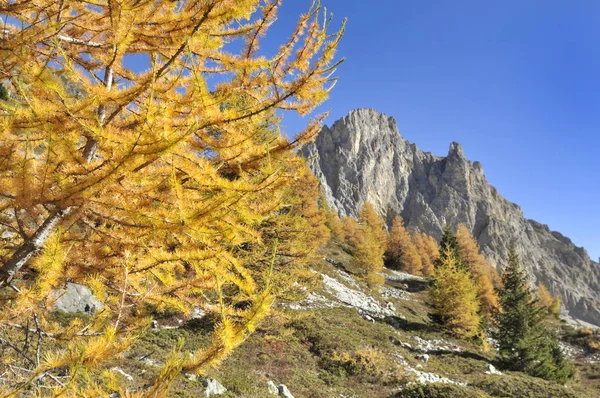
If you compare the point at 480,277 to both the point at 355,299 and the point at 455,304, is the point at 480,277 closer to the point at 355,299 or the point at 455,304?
the point at 455,304

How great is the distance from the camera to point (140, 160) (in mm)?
2105

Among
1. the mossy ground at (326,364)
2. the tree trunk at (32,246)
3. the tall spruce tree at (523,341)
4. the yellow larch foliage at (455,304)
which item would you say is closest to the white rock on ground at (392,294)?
the yellow larch foliage at (455,304)

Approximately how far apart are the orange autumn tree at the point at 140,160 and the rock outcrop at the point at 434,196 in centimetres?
10698

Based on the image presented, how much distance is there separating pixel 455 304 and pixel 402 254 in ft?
98.7

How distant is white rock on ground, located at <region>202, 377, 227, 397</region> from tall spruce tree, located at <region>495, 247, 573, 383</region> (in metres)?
18.3

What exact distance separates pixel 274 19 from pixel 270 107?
1150mm

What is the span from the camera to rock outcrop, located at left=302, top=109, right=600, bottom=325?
115181mm

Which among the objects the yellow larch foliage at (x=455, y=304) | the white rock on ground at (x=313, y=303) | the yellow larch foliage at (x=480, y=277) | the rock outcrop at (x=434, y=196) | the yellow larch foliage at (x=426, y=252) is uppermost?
the rock outcrop at (x=434, y=196)

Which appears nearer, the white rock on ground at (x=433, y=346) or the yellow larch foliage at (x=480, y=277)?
the white rock on ground at (x=433, y=346)

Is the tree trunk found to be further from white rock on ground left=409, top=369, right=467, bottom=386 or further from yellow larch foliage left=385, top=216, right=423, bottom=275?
yellow larch foliage left=385, top=216, right=423, bottom=275

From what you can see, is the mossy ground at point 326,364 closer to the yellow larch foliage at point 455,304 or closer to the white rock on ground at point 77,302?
the white rock on ground at point 77,302

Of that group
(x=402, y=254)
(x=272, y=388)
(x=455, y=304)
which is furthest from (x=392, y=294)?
(x=272, y=388)

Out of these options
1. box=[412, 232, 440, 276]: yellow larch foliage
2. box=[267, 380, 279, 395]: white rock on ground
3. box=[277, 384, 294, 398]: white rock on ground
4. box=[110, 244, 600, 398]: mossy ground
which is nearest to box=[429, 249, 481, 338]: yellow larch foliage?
box=[110, 244, 600, 398]: mossy ground

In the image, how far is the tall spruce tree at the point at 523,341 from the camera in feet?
61.6
